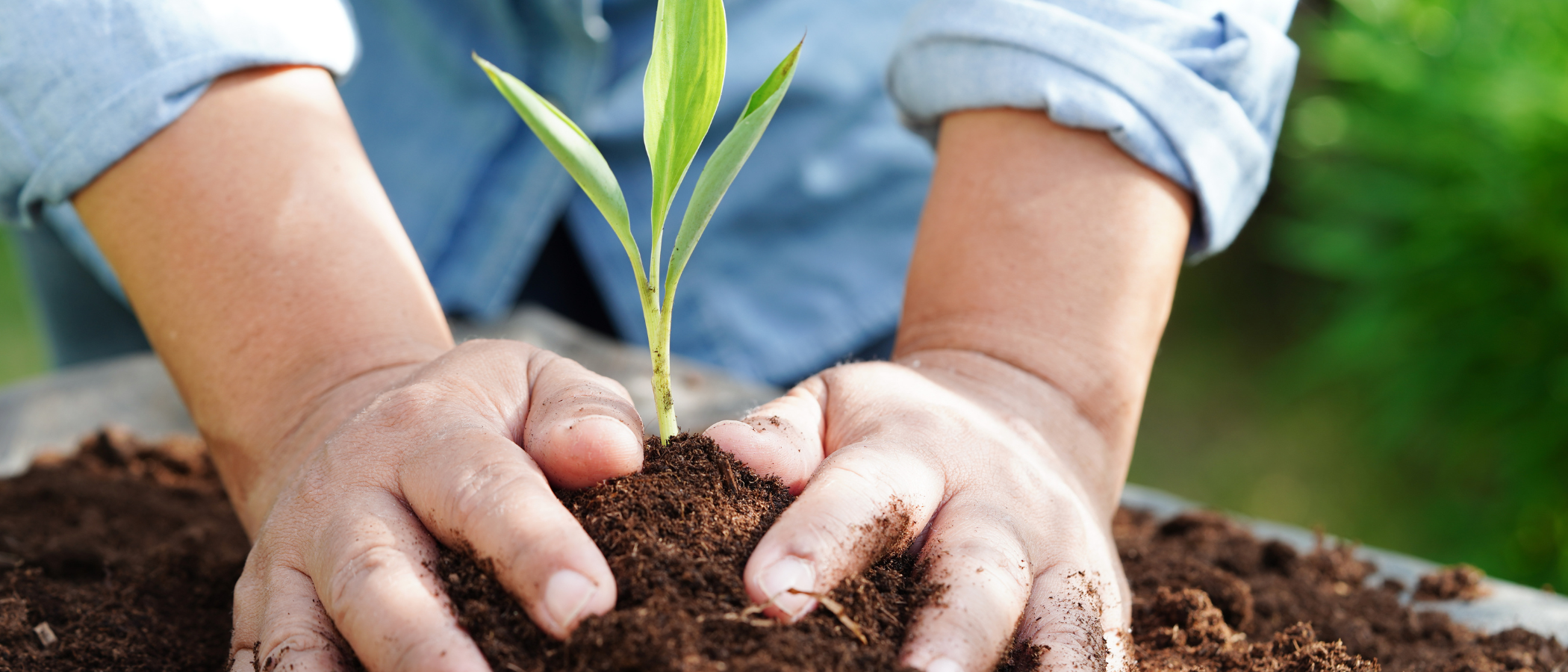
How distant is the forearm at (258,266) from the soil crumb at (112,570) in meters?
0.11

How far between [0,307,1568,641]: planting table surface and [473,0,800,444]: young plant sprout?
0.79 metres

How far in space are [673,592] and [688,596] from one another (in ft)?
0.04

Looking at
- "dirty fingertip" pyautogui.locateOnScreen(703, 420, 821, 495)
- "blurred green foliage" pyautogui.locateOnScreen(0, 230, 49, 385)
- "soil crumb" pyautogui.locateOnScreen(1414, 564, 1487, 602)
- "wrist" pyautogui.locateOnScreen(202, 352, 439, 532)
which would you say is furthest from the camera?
"blurred green foliage" pyautogui.locateOnScreen(0, 230, 49, 385)

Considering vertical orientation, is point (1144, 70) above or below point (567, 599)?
above

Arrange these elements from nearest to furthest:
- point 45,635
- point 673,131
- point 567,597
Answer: point 567,597 → point 673,131 → point 45,635

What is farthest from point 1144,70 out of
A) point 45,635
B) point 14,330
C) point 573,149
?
point 14,330

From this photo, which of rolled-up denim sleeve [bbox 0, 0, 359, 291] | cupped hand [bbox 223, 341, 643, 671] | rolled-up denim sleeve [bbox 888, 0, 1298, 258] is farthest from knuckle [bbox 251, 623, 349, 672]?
rolled-up denim sleeve [bbox 888, 0, 1298, 258]

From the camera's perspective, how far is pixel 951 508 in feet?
2.50

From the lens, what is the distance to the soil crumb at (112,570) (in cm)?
85

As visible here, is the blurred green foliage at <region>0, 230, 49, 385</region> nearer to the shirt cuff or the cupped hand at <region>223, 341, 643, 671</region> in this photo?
the shirt cuff

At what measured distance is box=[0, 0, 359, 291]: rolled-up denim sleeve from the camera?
0.92 meters

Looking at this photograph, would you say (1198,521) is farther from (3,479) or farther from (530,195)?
(3,479)

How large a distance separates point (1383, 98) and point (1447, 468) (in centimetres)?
109

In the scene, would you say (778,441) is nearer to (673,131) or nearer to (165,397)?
(673,131)
